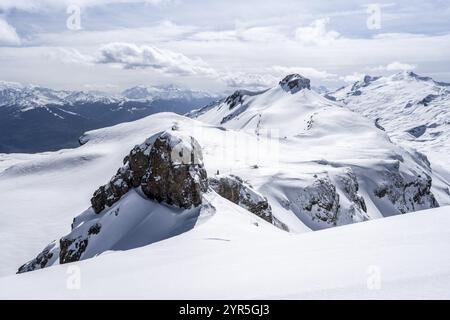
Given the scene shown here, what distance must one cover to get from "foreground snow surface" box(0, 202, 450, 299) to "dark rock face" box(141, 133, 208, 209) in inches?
530

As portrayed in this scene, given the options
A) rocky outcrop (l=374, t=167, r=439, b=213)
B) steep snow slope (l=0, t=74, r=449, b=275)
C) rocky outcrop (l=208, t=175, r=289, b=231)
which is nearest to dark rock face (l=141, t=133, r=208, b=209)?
steep snow slope (l=0, t=74, r=449, b=275)

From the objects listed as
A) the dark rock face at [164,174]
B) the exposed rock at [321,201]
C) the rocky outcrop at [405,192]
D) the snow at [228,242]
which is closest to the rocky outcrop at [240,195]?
the snow at [228,242]

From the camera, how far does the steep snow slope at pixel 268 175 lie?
213 feet

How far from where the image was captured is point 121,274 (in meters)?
12.7

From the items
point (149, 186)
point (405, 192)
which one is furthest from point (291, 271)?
point (405, 192)

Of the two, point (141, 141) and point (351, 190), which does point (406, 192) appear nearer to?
point (351, 190)

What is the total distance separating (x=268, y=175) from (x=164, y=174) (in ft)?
141

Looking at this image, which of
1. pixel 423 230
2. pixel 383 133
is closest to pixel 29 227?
pixel 423 230

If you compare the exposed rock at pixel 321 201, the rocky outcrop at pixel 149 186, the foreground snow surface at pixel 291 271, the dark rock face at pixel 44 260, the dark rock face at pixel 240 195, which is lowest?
the exposed rock at pixel 321 201

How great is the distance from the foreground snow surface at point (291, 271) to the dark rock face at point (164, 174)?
13.7 metres

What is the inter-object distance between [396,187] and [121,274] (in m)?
100

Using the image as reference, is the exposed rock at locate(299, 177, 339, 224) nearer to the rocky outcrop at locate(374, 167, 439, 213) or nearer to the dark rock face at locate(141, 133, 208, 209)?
the rocky outcrop at locate(374, 167, 439, 213)

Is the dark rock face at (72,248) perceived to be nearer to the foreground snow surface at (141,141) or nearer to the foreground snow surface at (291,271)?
the foreground snow surface at (141,141)
